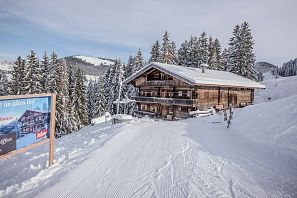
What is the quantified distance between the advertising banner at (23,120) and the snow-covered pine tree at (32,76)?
26686 millimetres

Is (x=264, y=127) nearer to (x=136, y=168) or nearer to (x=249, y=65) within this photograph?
(x=136, y=168)

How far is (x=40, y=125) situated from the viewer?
814cm

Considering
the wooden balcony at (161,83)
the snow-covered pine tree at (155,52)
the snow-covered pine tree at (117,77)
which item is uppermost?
the snow-covered pine tree at (155,52)

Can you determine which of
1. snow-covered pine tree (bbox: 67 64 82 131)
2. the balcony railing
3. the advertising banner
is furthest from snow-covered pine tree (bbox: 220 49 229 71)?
the advertising banner

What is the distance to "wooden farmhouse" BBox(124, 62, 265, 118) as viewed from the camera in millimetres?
24109

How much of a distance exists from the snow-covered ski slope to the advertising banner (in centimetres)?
129

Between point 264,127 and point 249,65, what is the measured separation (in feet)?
114

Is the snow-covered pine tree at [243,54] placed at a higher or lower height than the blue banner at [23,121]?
higher

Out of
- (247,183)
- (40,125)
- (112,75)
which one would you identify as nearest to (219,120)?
(247,183)

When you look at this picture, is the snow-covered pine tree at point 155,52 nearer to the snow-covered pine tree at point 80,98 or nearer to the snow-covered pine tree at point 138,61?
the snow-covered pine tree at point 138,61

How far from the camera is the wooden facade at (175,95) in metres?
24.8

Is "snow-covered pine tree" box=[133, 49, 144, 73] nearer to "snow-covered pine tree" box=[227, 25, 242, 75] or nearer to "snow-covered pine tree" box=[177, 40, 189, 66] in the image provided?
"snow-covered pine tree" box=[177, 40, 189, 66]

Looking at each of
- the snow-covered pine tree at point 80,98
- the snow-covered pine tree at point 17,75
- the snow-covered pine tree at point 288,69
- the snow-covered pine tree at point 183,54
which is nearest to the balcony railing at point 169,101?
the snow-covered pine tree at point 80,98

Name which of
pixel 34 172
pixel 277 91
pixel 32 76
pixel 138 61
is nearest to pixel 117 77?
pixel 138 61
